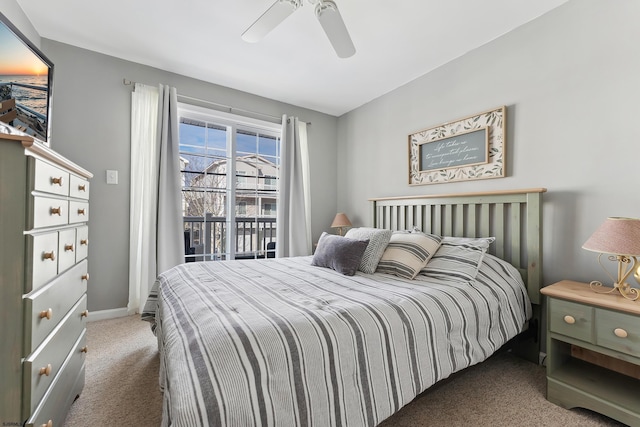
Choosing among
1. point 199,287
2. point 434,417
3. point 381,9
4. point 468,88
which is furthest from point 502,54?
point 199,287

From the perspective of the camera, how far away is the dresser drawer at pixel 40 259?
912 mm

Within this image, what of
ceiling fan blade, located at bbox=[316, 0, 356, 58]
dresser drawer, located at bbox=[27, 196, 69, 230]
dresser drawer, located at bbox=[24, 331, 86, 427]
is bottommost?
dresser drawer, located at bbox=[24, 331, 86, 427]

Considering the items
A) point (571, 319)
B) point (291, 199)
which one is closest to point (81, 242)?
point (291, 199)

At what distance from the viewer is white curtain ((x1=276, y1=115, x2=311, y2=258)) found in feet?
11.7

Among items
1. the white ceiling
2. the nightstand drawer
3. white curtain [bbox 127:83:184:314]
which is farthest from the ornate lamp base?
white curtain [bbox 127:83:184:314]

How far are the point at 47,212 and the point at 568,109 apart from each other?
2.97m

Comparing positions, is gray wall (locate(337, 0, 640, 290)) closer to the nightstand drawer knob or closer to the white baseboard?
the nightstand drawer knob

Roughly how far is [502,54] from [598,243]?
5.50 ft

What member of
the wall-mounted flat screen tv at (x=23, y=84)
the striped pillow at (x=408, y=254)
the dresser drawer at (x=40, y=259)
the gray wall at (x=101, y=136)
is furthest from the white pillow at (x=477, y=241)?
the gray wall at (x=101, y=136)

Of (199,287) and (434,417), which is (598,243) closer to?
(434,417)

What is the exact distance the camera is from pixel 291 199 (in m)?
3.59

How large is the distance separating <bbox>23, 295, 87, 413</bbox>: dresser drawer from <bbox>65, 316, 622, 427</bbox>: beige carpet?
40cm

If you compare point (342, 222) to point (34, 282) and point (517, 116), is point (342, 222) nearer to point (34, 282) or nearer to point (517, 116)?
point (517, 116)

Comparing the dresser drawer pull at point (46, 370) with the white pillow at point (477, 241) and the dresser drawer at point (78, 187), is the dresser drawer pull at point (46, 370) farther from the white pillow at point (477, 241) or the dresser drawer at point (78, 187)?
the white pillow at point (477, 241)
